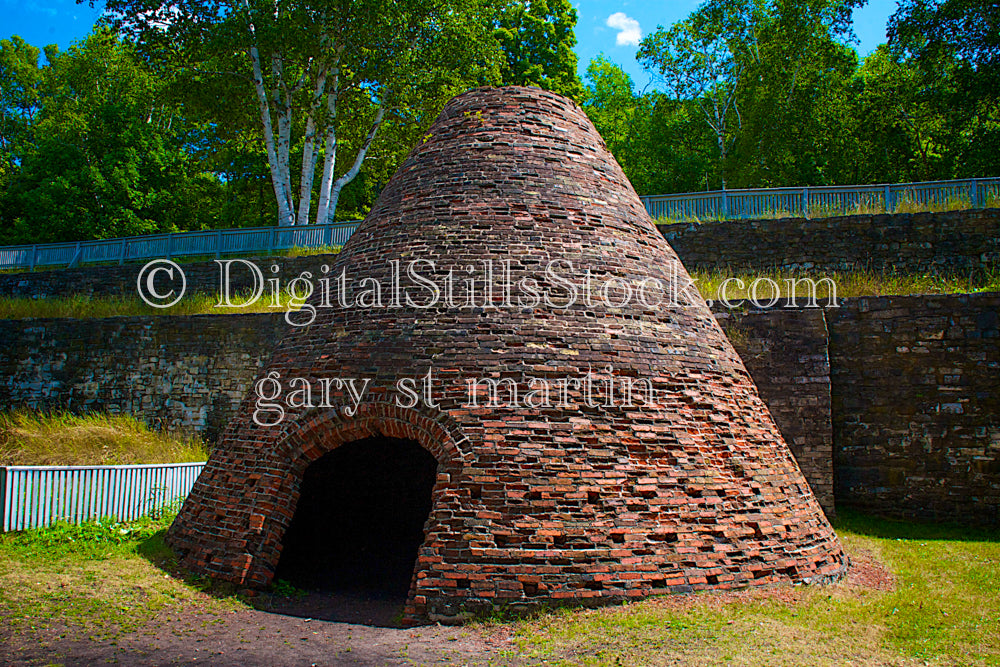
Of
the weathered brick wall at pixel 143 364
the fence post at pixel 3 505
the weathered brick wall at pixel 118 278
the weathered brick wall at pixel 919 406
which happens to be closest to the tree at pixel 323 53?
the weathered brick wall at pixel 118 278

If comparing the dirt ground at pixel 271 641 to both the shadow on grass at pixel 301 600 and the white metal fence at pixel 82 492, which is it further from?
the white metal fence at pixel 82 492

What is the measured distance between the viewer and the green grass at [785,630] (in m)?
4.70

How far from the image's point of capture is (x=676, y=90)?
1072 inches

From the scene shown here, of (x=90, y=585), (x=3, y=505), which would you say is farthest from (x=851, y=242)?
(x=3, y=505)

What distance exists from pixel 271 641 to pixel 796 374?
773 centimetres

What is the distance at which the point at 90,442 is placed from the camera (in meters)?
11.5

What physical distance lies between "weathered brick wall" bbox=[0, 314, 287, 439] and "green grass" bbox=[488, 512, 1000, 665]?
29.7 ft

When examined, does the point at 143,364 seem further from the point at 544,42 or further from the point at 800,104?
the point at 800,104

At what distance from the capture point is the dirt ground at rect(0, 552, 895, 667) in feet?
15.5

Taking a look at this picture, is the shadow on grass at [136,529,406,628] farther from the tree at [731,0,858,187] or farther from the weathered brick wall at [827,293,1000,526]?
the tree at [731,0,858,187]

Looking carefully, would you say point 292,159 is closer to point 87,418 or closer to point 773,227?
point 87,418

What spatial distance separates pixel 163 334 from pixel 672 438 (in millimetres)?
10629

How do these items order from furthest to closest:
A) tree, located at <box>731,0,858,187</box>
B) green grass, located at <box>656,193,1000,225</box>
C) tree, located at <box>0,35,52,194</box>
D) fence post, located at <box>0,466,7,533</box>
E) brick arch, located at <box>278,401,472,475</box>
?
tree, located at <box>0,35,52,194</box>, tree, located at <box>731,0,858,187</box>, green grass, located at <box>656,193,1000,225</box>, fence post, located at <box>0,466,7,533</box>, brick arch, located at <box>278,401,472,475</box>

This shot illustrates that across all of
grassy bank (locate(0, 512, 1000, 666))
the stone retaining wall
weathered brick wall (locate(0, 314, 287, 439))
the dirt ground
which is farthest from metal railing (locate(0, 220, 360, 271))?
the dirt ground
